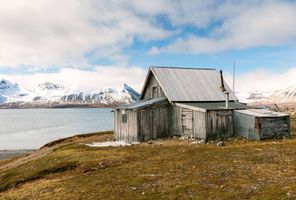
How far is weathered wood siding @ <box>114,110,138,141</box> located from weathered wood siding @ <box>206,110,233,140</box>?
8.68 metres

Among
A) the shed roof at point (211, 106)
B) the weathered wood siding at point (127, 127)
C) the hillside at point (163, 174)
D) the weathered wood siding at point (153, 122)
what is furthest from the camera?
the weathered wood siding at point (127, 127)

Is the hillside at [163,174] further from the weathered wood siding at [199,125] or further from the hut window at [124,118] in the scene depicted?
the hut window at [124,118]

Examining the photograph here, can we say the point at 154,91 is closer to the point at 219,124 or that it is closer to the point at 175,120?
the point at 175,120

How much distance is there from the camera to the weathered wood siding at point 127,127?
43.8 m

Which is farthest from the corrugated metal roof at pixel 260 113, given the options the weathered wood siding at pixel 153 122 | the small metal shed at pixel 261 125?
the weathered wood siding at pixel 153 122

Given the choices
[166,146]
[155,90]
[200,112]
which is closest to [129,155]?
[166,146]

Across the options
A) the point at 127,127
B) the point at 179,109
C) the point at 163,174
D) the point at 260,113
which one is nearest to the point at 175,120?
the point at 179,109

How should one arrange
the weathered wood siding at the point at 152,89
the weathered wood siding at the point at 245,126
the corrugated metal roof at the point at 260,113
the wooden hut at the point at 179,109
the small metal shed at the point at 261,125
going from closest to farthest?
the small metal shed at the point at 261,125
the weathered wood siding at the point at 245,126
the corrugated metal roof at the point at 260,113
the wooden hut at the point at 179,109
the weathered wood siding at the point at 152,89

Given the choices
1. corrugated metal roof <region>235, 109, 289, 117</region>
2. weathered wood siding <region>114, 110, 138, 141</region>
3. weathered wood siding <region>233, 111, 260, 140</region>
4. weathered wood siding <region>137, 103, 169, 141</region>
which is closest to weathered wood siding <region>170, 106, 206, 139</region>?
weathered wood siding <region>137, 103, 169, 141</region>

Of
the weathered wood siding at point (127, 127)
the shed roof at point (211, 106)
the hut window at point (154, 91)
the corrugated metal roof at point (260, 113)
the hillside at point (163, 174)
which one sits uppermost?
the hut window at point (154, 91)

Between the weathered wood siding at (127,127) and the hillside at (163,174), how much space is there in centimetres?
669

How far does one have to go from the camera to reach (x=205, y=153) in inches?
1250

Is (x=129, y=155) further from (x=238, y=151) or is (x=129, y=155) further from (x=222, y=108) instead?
(x=222, y=108)

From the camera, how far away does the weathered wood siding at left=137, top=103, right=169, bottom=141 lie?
4353 centimetres
